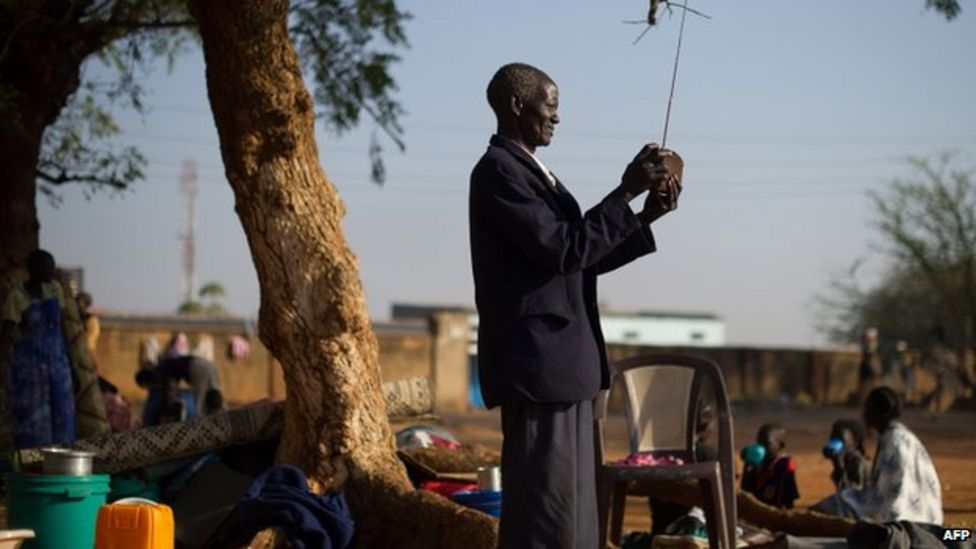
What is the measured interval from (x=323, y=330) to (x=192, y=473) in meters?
1.16

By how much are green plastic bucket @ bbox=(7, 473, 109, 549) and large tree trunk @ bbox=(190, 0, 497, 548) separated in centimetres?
106

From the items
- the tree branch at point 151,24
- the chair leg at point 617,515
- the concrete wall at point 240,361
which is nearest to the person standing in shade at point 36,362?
the tree branch at point 151,24

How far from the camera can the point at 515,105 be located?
5688mm

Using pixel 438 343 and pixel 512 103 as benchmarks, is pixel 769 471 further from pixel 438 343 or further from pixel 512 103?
pixel 438 343

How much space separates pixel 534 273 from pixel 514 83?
659 millimetres

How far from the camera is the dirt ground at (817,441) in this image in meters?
12.0

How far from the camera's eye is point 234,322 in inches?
1586

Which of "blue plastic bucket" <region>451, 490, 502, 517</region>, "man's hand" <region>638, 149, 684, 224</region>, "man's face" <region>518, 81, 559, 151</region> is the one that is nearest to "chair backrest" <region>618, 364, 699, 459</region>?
"blue plastic bucket" <region>451, 490, 502, 517</region>

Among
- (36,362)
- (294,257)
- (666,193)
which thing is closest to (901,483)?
(294,257)

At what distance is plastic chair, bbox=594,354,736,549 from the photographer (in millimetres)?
8023

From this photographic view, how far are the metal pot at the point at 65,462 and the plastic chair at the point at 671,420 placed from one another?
239 cm

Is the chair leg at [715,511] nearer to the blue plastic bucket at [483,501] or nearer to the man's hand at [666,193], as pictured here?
the blue plastic bucket at [483,501]

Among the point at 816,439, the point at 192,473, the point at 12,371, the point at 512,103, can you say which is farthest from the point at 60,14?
the point at 816,439

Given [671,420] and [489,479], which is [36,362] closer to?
[489,479]
